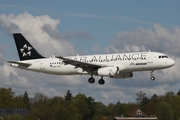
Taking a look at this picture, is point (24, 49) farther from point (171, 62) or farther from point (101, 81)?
point (171, 62)

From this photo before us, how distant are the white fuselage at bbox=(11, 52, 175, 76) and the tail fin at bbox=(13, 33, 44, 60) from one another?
212 centimetres

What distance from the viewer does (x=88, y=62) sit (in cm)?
11125

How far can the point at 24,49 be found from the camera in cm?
12094

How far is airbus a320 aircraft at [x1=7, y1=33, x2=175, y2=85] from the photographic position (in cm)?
10619

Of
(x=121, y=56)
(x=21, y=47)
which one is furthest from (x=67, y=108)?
(x=121, y=56)

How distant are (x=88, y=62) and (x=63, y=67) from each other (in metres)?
4.74

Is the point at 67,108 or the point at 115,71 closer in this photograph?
the point at 115,71

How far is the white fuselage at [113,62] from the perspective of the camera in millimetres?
106062

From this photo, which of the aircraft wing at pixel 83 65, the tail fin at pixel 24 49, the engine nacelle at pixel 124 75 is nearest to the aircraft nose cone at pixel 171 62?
the engine nacelle at pixel 124 75

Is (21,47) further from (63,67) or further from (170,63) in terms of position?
(170,63)

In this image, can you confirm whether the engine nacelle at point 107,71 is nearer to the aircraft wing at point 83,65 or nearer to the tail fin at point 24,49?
the aircraft wing at point 83,65

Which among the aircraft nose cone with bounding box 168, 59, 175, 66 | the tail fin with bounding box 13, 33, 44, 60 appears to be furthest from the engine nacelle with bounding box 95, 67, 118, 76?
the tail fin with bounding box 13, 33, 44, 60

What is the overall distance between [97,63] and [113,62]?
3.24 meters

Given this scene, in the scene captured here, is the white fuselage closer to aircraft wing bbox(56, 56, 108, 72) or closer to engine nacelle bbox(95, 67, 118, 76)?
aircraft wing bbox(56, 56, 108, 72)
